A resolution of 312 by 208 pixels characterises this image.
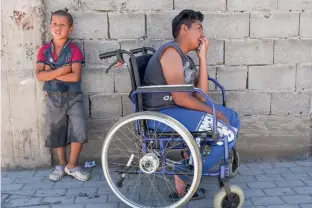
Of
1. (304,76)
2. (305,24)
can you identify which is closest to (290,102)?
(304,76)

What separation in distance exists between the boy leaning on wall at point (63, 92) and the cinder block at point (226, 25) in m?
1.29

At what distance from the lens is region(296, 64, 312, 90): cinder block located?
385cm

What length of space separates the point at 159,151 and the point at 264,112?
1583mm

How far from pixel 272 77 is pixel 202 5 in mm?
1032

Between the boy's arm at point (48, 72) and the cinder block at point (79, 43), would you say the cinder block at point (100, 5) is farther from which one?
the boy's arm at point (48, 72)

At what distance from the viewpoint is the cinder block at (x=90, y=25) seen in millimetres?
3643

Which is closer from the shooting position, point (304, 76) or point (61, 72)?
point (61, 72)

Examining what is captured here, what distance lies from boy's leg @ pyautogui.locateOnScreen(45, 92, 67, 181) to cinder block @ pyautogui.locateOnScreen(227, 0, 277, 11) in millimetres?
1891

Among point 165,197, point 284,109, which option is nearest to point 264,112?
point 284,109

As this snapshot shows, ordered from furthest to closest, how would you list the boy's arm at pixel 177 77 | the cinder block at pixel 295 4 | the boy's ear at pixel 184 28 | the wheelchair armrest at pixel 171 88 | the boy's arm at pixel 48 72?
A: the cinder block at pixel 295 4
the boy's arm at pixel 48 72
the boy's ear at pixel 184 28
the boy's arm at pixel 177 77
the wheelchair armrest at pixel 171 88

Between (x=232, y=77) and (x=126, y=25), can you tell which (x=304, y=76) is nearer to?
(x=232, y=77)

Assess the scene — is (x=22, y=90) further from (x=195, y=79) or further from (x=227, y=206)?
(x=227, y=206)

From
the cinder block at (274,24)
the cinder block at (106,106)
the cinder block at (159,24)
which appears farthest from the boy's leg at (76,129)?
the cinder block at (274,24)

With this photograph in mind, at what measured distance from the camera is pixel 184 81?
2.87m
